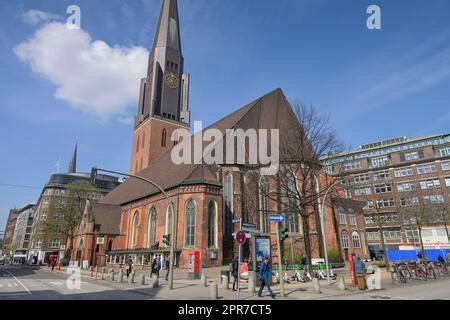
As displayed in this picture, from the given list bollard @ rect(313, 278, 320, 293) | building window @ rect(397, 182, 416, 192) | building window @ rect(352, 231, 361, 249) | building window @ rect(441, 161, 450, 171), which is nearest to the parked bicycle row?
bollard @ rect(313, 278, 320, 293)

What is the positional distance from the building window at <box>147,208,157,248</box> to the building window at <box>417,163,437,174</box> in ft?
161

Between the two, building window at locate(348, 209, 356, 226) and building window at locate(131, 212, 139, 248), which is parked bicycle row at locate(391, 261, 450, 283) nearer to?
building window at locate(348, 209, 356, 226)

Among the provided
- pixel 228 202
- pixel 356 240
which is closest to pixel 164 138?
pixel 228 202

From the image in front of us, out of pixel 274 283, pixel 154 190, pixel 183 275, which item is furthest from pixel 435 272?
pixel 154 190

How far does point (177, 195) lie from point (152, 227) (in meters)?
8.26

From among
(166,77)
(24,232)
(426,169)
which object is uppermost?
(166,77)

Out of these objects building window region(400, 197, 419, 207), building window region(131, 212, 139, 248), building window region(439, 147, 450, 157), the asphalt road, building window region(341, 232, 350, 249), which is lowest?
the asphalt road

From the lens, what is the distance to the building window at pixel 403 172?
61.0 meters

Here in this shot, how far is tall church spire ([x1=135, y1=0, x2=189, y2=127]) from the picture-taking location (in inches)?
2247

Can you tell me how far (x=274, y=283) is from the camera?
18.9 metres

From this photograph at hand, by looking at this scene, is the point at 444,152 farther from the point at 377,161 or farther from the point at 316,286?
the point at 316,286

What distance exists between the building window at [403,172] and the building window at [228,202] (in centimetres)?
4380

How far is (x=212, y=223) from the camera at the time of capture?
30422 millimetres
